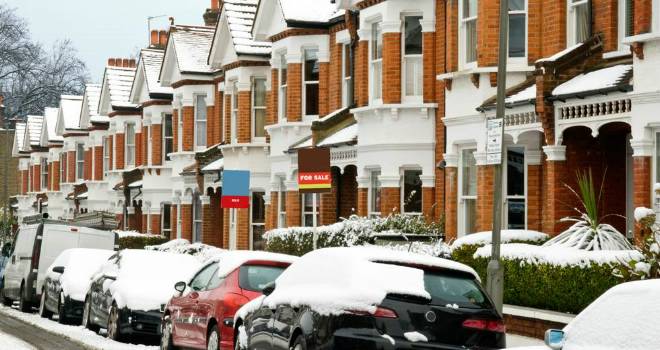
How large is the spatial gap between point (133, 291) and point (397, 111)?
32.6 feet

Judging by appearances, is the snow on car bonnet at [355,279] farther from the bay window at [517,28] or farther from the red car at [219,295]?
the bay window at [517,28]

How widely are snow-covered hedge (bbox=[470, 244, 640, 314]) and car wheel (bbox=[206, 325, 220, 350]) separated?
4.80 metres

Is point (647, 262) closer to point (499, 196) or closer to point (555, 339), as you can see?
point (499, 196)

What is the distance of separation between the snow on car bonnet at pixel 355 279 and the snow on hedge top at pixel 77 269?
40.0ft

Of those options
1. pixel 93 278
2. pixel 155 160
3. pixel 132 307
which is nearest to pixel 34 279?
pixel 93 278

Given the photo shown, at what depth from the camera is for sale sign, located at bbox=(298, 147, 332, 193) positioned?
78.0ft

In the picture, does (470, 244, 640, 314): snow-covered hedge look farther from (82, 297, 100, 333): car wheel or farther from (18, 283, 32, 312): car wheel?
(18, 283, 32, 312): car wheel

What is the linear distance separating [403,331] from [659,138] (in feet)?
28.4

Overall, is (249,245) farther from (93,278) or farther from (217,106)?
(93,278)

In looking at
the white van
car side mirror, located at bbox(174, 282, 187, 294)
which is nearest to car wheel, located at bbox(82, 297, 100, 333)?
the white van

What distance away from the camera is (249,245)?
42.6 meters

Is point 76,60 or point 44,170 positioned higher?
point 76,60

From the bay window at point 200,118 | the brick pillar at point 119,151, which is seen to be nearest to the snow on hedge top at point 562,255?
the bay window at point 200,118

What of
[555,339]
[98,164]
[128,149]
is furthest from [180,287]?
[98,164]
